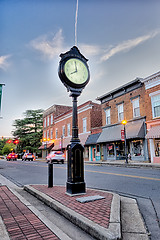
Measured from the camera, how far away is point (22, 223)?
3133 mm

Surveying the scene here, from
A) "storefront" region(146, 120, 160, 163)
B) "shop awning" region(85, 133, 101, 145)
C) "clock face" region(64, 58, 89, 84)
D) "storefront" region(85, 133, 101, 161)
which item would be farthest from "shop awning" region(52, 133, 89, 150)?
"clock face" region(64, 58, 89, 84)

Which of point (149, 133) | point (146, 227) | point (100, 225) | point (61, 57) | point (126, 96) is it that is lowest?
point (146, 227)

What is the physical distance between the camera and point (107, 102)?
80.6 feet

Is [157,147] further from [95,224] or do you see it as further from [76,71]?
[95,224]

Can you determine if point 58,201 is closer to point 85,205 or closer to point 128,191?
point 85,205

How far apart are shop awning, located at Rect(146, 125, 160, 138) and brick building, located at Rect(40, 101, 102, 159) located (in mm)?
9621

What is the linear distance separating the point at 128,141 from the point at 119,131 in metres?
1.49

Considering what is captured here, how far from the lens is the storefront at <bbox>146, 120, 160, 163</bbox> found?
57.0 ft

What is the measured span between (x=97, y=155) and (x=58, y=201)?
2177 cm

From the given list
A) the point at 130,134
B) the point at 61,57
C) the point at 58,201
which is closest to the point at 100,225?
the point at 58,201

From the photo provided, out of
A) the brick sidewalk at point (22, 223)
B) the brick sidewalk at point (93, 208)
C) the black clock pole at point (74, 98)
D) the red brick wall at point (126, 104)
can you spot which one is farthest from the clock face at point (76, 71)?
the red brick wall at point (126, 104)

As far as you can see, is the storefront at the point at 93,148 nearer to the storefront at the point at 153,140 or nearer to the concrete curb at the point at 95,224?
the storefront at the point at 153,140

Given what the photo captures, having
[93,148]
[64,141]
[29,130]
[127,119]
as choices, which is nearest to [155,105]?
[127,119]

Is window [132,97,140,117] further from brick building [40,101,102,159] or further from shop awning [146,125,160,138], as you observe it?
brick building [40,101,102,159]
